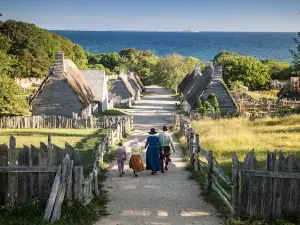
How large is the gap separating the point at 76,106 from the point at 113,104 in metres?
19.5

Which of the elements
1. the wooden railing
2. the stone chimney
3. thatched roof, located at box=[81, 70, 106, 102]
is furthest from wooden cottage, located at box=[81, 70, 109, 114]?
the wooden railing

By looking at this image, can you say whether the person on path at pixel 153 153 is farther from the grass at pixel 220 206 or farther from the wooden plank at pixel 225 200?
the wooden plank at pixel 225 200

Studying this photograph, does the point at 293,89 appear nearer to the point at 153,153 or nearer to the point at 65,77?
the point at 65,77

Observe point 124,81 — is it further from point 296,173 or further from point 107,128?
point 296,173

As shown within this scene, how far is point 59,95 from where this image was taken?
127 ft

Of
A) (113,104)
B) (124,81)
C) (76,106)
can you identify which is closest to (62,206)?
(76,106)

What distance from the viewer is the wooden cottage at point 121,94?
58.5 metres

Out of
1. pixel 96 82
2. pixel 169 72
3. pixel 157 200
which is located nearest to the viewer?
pixel 157 200

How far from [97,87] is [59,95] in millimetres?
9078

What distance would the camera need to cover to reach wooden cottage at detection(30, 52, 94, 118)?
38250 millimetres

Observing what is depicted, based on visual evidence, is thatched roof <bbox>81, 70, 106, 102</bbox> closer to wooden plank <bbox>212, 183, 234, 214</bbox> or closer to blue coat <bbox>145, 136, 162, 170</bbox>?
blue coat <bbox>145, 136, 162, 170</bbox>

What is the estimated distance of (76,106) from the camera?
38.7 meters

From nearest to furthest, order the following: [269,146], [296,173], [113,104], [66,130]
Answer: [296,173]
[269,146]
[66,130]
[113,104]

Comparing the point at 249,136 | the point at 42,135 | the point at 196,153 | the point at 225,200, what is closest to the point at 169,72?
the point at 42,135
